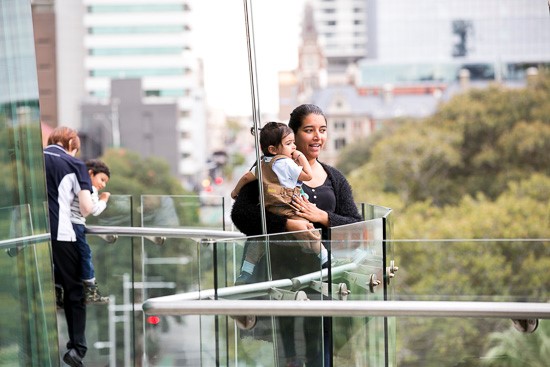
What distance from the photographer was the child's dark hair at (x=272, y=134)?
13.8 feet

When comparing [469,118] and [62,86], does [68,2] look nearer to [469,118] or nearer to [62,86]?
[62,86]

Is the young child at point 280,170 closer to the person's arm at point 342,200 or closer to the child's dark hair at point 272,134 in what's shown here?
the child's dark hair at point 272,134

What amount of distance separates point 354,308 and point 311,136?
5.06ft

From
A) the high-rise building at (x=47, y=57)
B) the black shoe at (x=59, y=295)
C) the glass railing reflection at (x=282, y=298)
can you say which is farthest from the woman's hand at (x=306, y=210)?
the high-rise building at (x=47, y=57)

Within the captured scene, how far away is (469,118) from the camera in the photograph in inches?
1906

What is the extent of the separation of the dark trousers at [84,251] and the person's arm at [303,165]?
4.26ft

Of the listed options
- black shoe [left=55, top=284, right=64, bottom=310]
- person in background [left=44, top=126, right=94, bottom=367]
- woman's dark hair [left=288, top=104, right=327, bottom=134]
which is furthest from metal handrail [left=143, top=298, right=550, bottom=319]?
black shoe [left=55, top=284, right=64, bottom=310]

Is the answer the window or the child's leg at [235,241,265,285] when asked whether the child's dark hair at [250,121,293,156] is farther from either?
the window

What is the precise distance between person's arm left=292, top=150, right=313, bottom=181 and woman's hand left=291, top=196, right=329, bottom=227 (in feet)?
0.25

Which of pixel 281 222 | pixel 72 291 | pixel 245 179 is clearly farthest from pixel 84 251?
pixel 281 222

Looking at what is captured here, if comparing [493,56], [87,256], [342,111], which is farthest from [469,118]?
[493,56]

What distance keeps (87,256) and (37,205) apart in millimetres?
1962

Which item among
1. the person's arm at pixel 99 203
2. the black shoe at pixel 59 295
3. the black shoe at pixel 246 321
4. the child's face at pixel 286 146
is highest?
the child's face at pixel 286 146

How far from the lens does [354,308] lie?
300 centimetres
